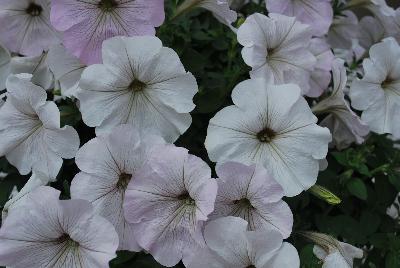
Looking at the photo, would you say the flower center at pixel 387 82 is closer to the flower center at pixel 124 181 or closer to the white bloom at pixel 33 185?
the flower center at pixel 124 181

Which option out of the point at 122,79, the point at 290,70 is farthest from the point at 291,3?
the point at 122,79

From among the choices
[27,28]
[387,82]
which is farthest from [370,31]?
[27,28]

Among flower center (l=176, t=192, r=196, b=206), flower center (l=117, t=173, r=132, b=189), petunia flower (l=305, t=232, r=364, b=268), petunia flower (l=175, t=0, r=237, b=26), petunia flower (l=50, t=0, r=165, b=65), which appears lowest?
petunia flower (l=305, t=232, r=364, b=268)

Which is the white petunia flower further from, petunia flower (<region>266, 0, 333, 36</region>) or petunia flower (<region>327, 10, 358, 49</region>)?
petunia flower (<region>327, 10, 358, 49</region>)

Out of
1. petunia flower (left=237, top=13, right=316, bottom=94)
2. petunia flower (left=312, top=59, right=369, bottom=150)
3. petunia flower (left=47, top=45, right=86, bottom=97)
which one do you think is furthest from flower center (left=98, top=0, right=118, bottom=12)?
petunia flower (left=312, top=59, right=369, bottom=150)

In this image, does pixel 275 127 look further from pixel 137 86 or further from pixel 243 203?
pixel 137 86
